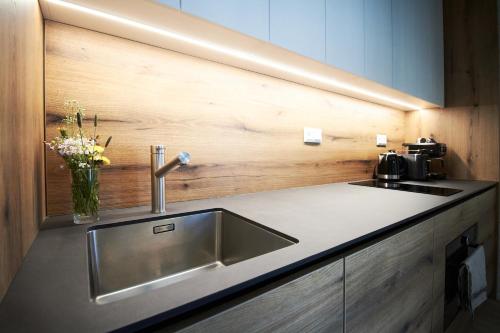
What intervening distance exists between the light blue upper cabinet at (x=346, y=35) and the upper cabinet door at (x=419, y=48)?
367 mm

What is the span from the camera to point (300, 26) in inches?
35.9

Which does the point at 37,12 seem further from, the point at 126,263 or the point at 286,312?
the point at 286,312

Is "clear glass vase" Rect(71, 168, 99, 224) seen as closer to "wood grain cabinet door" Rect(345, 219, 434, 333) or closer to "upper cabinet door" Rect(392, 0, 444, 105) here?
"wood grain cabinet door" Rect(345, 219, 434, 333)

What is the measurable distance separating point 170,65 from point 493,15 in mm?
2291

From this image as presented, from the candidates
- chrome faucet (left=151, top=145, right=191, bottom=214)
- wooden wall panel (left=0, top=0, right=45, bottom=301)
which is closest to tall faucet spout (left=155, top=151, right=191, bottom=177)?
chrome faucet (left=151, top=145, right=191, bottom=214)

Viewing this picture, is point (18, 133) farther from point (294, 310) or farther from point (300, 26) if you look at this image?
point (300, 26)

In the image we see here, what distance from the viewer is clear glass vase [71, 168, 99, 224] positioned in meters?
0.70

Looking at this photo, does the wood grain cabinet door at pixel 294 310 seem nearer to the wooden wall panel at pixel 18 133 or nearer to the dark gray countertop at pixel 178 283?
the dark gray countertop at pixel 178 283

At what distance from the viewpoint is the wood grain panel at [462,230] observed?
0.96 meters

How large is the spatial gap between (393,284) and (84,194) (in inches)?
36.4

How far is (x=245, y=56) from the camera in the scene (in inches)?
39.1

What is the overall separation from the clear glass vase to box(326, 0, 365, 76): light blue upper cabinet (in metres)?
0.95

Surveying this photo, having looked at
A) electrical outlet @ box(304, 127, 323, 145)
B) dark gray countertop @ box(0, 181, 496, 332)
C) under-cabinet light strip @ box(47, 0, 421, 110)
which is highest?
under-cabinet light strip @ box(47, 0, 421, 110)

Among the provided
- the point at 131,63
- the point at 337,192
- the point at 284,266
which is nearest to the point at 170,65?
the point at 131,63
